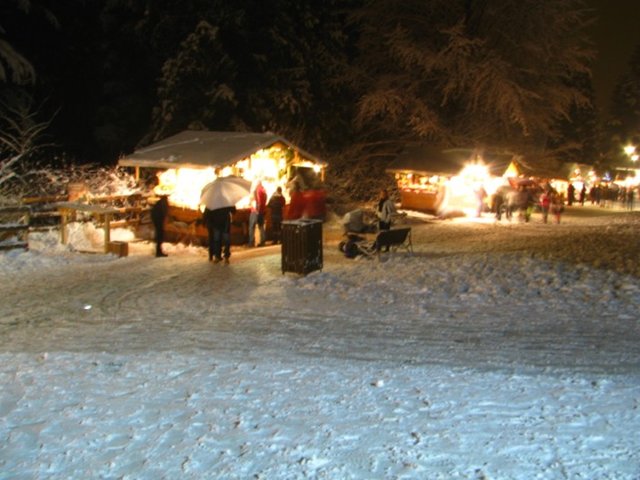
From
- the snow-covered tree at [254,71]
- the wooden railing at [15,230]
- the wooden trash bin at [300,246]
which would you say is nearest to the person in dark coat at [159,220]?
the wooden railing at [15,230]

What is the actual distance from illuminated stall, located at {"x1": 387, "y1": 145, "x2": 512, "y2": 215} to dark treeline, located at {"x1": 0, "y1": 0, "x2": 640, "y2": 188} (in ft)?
11.8

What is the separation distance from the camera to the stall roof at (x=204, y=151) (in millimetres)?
19719

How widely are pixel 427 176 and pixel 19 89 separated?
18.2 metres

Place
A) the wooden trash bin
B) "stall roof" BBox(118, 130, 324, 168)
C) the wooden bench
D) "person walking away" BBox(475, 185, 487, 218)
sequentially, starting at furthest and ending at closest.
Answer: "person walking away" BBox(475, 185, 487, 218) → "stall roof" BBox(118, 130, 324, 168) → the wooden bench → the wooden trash bin

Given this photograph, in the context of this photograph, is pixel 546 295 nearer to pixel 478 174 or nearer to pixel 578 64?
pixel 478 174

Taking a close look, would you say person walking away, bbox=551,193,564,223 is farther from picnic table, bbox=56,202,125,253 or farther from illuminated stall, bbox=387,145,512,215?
picnic table, bbox=56,202,125,253

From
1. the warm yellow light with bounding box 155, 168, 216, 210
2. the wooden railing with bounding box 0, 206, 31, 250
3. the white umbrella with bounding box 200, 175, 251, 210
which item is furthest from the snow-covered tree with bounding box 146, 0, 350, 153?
the white umbrella with bounding box 200, 175, 251, 210

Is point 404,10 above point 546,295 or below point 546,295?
above

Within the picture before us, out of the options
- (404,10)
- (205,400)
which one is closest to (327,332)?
(205,400)

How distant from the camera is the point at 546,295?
11914 millimetres

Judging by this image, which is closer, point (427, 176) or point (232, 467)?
point (232, 467)

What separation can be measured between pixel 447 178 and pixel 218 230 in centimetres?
1741

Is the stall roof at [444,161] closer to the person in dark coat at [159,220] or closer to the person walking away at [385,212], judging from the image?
the person walking away at [385,212]

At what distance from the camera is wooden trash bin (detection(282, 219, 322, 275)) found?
14086 millimetres
